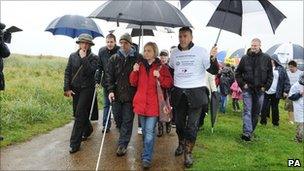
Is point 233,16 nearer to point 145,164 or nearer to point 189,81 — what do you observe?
point 189,81

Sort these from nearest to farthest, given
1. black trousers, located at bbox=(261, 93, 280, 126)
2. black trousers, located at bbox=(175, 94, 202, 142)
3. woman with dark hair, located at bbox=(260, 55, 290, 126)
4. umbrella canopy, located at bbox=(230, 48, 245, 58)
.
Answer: black trousers, located at bbox=(175, 94, 202, 142)
woman with dark hair, located at bbox=(260, 55, 290, 126)
black trousers, located at bbox=(261, 93, 280, 126)
umbrella canopy, located at bbox=(230, 48, 245, 58)

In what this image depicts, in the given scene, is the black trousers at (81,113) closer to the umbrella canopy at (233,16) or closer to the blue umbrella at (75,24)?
the umbrella canopy at (233,16)

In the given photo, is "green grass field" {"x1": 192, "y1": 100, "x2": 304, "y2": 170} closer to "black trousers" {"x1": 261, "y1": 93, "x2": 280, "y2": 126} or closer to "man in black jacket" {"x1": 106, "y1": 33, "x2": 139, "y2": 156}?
"black trousers" {"x1": 261, "y1": 93, "x2": 280, "y2": 126}

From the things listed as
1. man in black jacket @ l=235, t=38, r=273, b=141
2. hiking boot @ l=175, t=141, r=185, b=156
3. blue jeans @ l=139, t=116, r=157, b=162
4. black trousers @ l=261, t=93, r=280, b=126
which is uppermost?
man in black jacket @ l=235, t=38, r=273, b=141

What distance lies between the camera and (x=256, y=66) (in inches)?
413

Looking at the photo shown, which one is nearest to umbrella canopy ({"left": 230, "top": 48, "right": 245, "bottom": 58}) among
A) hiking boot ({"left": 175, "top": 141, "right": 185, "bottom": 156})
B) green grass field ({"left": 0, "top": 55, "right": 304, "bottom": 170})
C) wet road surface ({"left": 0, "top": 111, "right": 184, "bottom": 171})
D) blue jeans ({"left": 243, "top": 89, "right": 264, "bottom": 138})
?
green grass field ({"left": 0, "top": 55, "right": 304, "bottom": 170})

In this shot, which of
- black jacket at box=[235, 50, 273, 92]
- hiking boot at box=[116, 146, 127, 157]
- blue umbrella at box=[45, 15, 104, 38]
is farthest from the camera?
blue umbrella at box=[45, 15, 104, 38]

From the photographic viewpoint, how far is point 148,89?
7.92m

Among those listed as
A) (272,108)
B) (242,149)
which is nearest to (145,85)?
(242,149)

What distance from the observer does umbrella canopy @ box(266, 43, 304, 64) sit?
56.0ft

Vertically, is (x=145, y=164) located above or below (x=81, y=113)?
below

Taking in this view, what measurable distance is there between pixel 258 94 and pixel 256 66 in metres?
0.63

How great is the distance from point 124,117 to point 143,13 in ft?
6.51

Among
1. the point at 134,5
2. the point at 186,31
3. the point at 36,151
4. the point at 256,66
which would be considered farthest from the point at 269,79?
the point at 36,151
